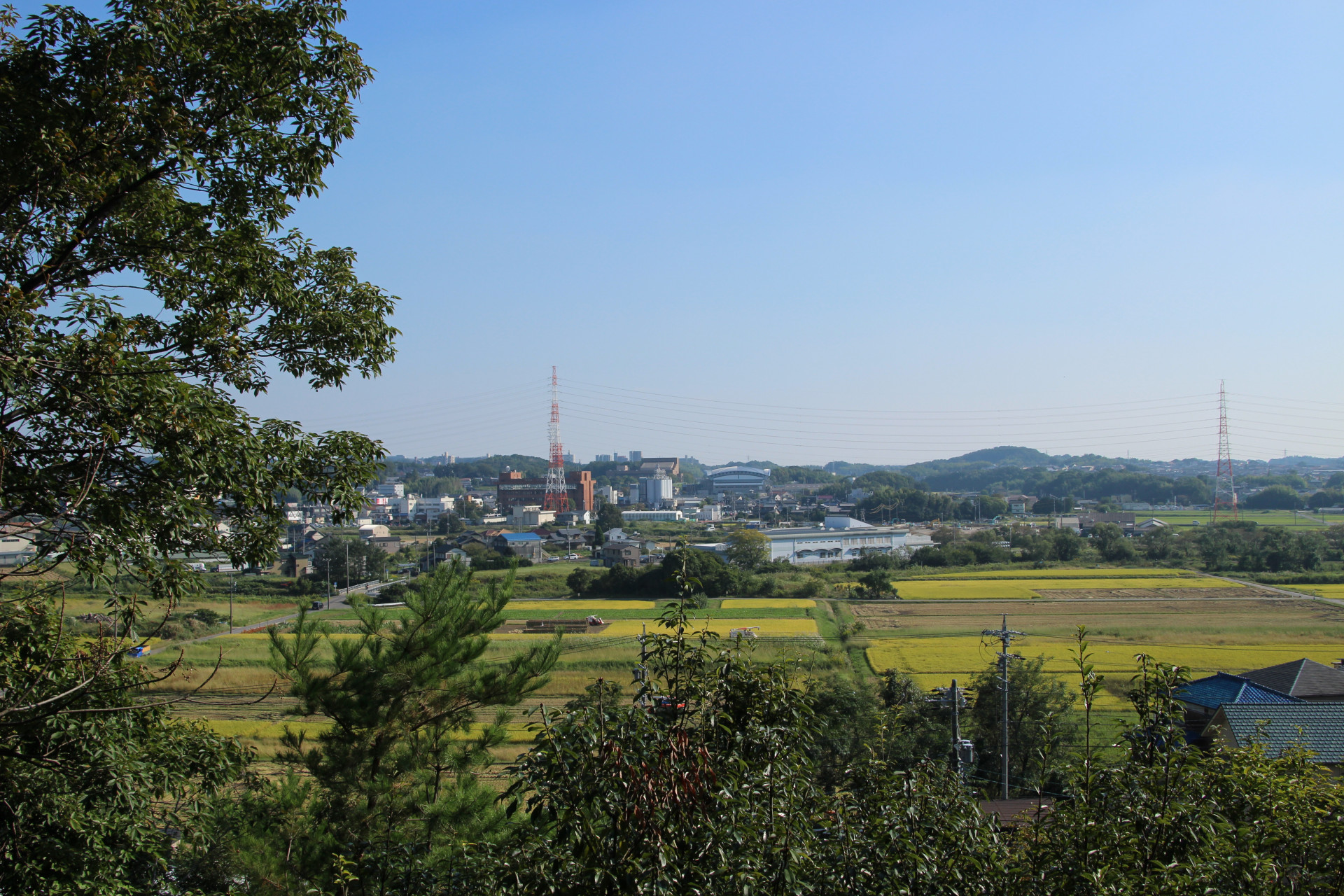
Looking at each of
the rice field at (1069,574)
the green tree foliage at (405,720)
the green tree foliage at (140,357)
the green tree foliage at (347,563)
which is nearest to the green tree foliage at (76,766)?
the green tree foliage at (140,357)

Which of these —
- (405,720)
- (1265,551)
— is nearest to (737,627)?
(405,720)

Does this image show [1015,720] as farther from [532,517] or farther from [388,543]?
[532,517]

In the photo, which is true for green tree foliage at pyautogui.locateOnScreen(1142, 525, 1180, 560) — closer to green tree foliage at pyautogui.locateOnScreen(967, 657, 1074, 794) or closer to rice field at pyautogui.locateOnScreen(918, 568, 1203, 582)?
rice field at pyautogui.locateOnScreen(918, 568, 1203, 582)

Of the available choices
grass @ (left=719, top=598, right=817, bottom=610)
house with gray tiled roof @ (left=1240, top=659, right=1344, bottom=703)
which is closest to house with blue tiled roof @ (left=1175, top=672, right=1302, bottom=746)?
house with gray tiled roof @ (left=1240, top=659, right=1344, bottom=703)

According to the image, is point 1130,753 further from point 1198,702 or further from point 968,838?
point 1198,702

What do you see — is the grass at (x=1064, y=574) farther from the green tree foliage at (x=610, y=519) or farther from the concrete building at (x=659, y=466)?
the concrete building at (x=659, y=466)

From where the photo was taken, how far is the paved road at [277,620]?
19.4m

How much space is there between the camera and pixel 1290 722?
923 centimetres

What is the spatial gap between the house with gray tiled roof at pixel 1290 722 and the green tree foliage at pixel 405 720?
756 centimetres

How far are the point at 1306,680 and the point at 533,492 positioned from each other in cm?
5872

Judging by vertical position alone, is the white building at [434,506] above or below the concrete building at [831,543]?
above

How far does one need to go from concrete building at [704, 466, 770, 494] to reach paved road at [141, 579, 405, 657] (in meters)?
69.4

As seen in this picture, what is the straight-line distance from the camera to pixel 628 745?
90.1 inches

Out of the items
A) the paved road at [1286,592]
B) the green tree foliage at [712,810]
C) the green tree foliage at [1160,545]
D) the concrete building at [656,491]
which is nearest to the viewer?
the green tree foliage at [712,810]
